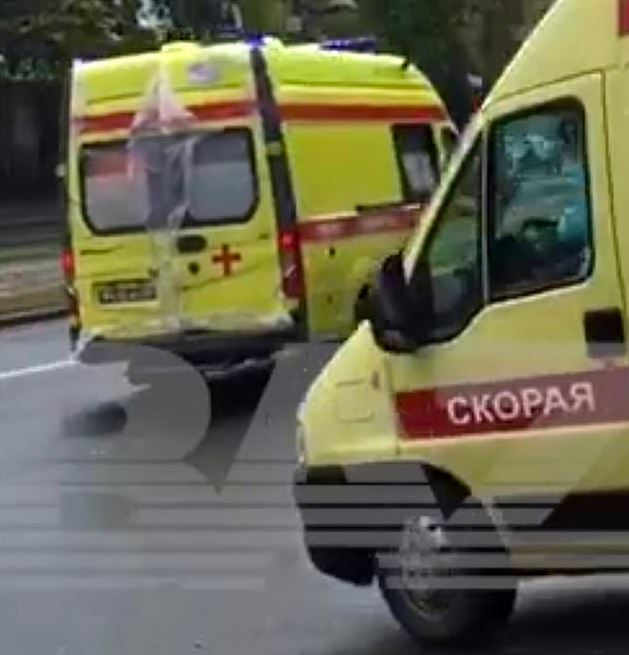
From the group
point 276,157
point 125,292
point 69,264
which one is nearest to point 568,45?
point 276,157

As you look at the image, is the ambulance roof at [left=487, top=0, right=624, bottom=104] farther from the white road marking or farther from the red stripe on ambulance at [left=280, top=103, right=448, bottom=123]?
the white road marking

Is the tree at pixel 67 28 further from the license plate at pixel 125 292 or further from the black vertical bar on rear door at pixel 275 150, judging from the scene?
the black vertical bar on rear door at pixel 275 150

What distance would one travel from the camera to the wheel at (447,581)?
742 cm

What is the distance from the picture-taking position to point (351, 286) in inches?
610

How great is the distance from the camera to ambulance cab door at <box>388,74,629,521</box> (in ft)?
22.5

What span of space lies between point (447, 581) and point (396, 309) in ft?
3.29

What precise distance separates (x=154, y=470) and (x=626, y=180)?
635cm

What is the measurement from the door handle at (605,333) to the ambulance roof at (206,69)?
827 cm

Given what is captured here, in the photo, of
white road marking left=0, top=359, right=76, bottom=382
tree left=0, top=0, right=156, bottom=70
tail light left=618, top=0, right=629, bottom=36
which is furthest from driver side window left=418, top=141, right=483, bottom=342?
tree left=0, top=0, right=156, bottom=70

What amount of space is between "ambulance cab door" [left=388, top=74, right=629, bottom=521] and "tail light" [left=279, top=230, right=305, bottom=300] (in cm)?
725

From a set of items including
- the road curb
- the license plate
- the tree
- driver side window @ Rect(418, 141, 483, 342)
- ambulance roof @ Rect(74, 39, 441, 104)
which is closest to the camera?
driver side window @ Rect(418, 141, 483, 342)

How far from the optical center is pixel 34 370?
728 inches

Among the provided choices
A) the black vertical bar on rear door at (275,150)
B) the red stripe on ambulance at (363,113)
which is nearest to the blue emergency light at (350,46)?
the red stripe on ambulance at (363,113)

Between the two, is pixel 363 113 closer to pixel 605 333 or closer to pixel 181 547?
pixel 181 547
